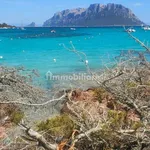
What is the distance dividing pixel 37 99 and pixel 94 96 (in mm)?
2525

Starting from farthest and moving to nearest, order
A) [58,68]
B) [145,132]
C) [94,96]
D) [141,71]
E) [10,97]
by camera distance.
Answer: [58,68] → [94,96] → [10,97] → [141,71] → [145,132]

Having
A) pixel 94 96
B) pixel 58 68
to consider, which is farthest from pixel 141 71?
pixel 58 68

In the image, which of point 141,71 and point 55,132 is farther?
point 55,132

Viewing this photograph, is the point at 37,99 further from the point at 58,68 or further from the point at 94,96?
the point at 58,68

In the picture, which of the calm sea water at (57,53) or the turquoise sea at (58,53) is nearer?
the turquoise sea at (58,53)

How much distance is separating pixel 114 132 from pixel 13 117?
6161mm

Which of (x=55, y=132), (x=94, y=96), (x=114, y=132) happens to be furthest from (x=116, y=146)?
(x=94, y=96)

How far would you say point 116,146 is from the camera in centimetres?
576

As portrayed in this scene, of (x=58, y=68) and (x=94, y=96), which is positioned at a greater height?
(x=94, y=96)

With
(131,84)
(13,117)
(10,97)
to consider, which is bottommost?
(13,117)

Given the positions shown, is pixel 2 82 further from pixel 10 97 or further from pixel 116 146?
pixel 116 146

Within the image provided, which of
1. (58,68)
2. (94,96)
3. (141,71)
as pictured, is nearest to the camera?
(141,71)

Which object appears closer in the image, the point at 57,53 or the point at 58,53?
the point at 58,53

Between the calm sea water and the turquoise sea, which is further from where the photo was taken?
the calm sea water
